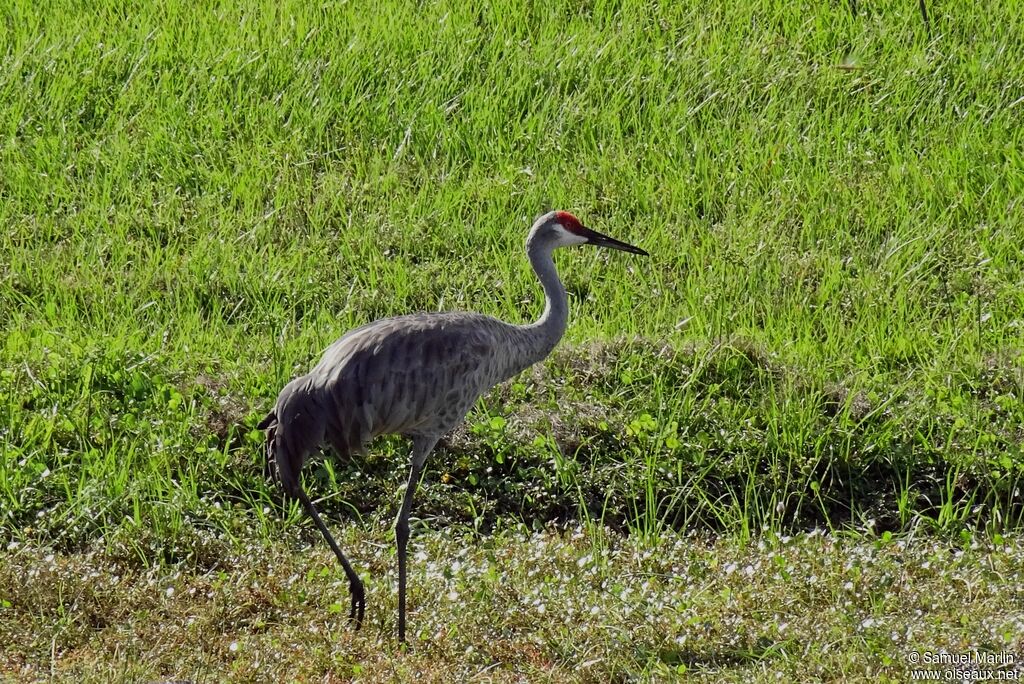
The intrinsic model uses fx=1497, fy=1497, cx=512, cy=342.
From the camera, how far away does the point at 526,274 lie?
7664 mm

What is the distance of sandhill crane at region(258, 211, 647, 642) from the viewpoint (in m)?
5.34

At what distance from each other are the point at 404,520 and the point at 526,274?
235 cm

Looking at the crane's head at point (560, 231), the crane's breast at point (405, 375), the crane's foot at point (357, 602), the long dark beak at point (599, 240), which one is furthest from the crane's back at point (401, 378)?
the long dark beak at point (599, 240)

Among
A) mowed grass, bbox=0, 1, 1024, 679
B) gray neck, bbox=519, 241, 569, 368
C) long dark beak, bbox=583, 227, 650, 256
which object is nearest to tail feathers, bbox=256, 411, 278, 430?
mowed grass, bbox=0, 1, 1024, 679

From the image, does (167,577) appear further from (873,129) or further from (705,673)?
(873,129)

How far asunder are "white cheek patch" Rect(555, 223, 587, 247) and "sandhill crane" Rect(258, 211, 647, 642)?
1.89ft

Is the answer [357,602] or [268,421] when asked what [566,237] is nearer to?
[268,421]

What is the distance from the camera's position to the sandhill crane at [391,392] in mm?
5344

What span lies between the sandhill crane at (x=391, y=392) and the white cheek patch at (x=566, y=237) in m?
0.58

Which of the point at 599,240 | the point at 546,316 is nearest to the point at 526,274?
the point at 599,240

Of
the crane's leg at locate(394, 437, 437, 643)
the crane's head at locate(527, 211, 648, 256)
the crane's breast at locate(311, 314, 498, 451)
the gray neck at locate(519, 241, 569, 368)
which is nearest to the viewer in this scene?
the crane's leg at locate(394, 437, 437, 643)

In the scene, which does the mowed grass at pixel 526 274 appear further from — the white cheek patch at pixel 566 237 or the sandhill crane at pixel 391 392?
the white cheek patch at pixel 566 237

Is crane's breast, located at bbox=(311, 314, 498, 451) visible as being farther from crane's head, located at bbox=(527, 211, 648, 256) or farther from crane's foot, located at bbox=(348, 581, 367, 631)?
crane's head, located at bbox=(527, 211, 648, 256)

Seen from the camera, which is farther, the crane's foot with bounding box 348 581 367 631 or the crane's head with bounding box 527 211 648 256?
the crane's head with bounding box 527 211 648 256
